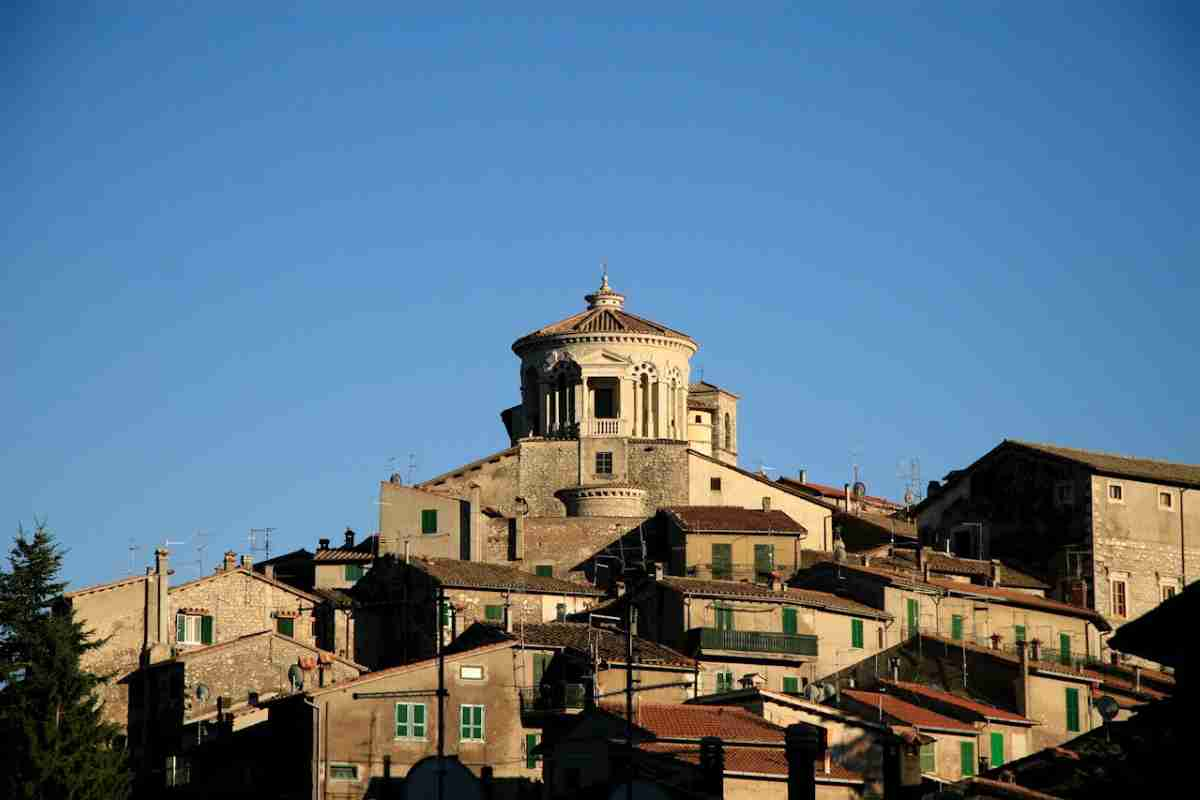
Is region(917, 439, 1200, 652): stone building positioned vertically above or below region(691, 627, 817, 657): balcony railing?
above

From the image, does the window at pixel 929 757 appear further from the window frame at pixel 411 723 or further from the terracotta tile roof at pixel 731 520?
the terracotta tile roof at pixel 731 520

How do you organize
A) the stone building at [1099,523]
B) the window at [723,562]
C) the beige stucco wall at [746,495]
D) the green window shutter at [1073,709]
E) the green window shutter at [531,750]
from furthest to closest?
the beige stucco wall at [746,495] < the stone building at [1099,523] < the window at [723,562] < the green window shutter at [1073,709] < the green window shutter at [531,750]

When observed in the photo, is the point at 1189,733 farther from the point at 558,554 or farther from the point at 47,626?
the point at 558,554

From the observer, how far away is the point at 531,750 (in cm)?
5594

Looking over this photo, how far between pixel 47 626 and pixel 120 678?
6803mm

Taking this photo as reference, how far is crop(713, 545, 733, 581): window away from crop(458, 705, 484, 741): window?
17.9m

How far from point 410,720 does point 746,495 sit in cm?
2805

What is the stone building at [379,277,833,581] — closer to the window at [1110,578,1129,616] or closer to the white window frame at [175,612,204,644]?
the white window frame at [175,612,204,644]

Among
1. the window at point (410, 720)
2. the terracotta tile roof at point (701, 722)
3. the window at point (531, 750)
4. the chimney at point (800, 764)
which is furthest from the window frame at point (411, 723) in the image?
the chimney at point (800, 764)

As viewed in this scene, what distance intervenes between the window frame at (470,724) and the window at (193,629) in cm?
1599

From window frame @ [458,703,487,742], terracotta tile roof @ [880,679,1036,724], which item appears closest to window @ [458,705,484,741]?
window frame @ [458,703,487,742]

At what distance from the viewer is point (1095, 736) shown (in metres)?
47.5

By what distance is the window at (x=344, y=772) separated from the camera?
5428cm

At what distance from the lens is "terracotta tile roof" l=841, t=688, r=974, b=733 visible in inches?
2259
